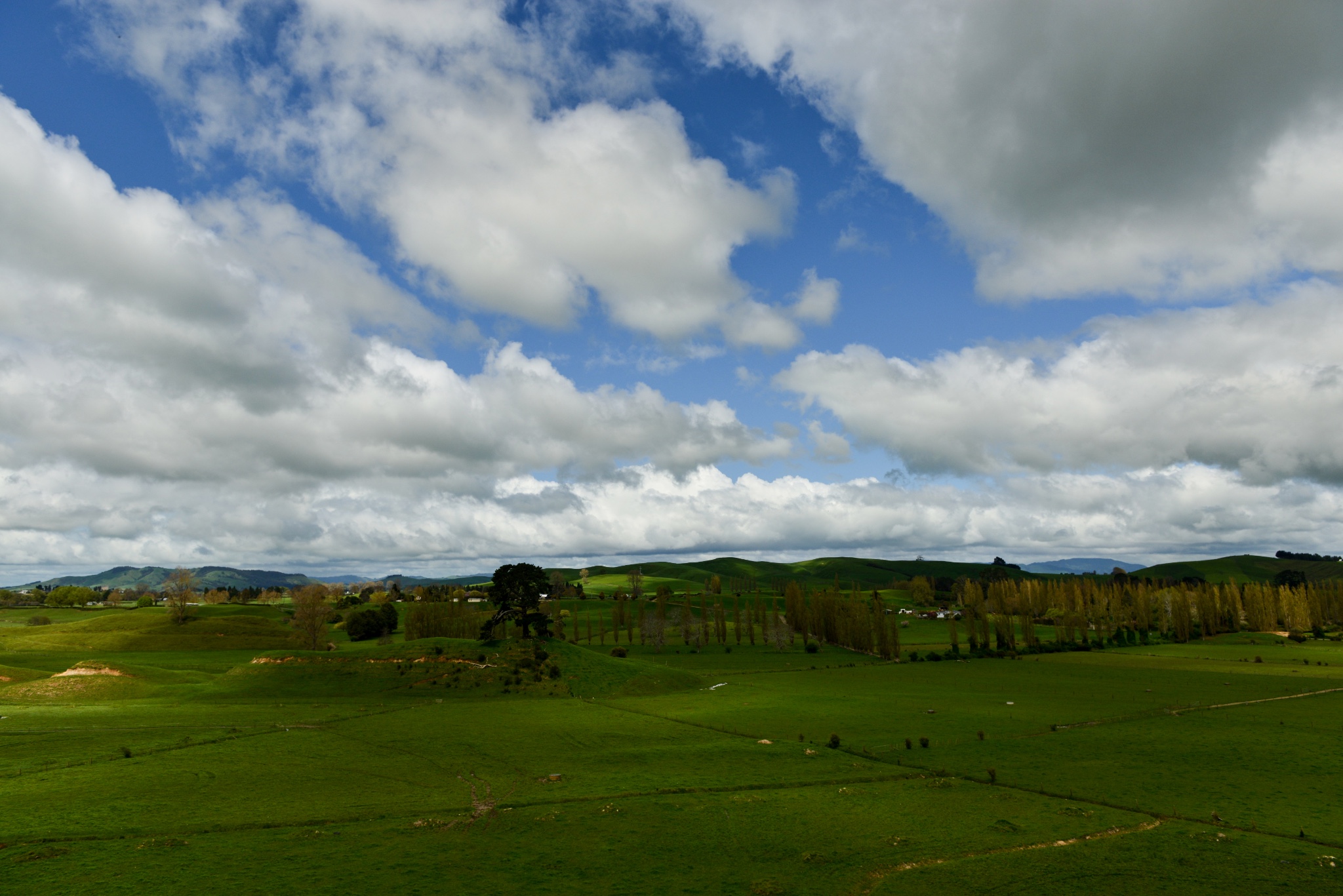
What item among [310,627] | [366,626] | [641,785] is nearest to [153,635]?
[310,627]

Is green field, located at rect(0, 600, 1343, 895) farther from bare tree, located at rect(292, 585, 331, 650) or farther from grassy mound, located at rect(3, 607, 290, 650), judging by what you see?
bare tree, located at rect(292, 585, 331, 650)

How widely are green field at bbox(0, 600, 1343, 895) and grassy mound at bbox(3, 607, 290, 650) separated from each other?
49.4 metres

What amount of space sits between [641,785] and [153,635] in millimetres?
146731

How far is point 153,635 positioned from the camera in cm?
13912

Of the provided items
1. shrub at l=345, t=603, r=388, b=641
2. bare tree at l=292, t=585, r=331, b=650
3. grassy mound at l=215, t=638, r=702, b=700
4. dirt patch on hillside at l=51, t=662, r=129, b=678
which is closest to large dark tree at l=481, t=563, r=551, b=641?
grassy mound at l=215, t=638, r=702, b=700

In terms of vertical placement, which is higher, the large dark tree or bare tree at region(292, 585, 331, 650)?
the large dark tree

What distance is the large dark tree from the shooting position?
106m

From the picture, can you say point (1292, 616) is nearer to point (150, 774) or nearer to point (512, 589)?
point (512, 589)

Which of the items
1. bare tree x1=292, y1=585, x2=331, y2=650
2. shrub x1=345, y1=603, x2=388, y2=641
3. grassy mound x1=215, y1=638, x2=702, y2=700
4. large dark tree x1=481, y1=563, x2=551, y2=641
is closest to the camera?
grassy mound x1=215, y1=638, x2=702, y2=700

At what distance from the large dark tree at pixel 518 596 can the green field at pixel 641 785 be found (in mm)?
16124

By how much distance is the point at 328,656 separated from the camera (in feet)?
306

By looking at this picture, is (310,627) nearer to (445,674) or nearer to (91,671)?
(91,671)

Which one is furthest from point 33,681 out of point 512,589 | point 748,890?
point 748,890

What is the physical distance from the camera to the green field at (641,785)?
27.0 metres
